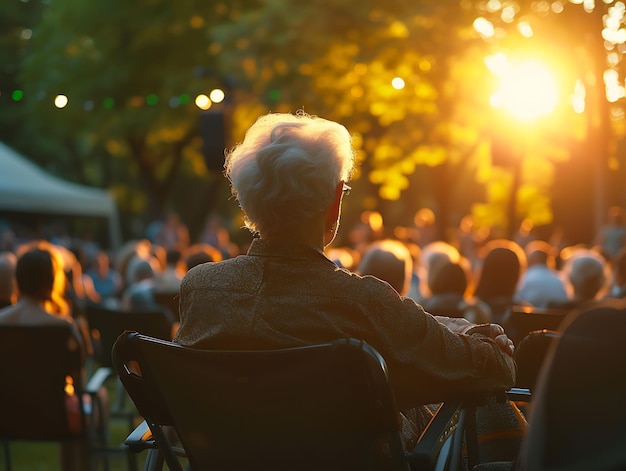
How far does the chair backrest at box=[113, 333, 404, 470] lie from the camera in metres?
2.98

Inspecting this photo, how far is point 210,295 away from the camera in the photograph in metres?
3.27

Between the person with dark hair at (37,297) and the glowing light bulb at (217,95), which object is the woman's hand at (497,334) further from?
the glowing light bulb at (217,95)

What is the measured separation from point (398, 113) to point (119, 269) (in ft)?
28.9

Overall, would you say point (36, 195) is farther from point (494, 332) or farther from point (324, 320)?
point (324, 320)

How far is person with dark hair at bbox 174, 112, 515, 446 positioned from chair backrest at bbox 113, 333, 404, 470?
0.17 m

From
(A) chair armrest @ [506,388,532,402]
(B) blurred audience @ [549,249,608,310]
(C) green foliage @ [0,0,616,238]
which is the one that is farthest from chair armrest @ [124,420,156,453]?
(C) green foliage @ [0,0,616,238]

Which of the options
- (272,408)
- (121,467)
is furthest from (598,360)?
(121,467)

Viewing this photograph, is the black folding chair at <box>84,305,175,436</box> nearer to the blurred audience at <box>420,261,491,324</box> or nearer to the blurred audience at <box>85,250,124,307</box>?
the blurred audience at <box>420,261,491,324</box>

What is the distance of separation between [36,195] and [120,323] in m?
17.7

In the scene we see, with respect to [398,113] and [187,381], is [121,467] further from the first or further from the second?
[398,113]

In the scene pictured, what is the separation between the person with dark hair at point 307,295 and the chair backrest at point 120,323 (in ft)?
13.0

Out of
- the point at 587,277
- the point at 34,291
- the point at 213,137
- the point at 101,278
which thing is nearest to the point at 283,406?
the point at 34,291

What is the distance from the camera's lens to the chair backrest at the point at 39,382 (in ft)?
18.5

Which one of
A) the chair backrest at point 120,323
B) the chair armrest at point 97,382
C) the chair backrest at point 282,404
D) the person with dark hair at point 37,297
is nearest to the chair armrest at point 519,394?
the chair backrest at point 282,404
